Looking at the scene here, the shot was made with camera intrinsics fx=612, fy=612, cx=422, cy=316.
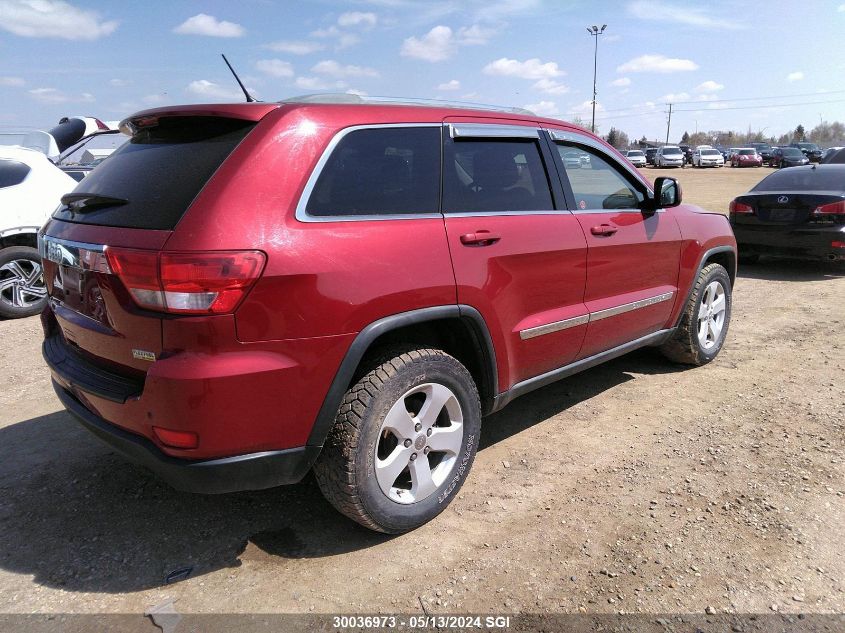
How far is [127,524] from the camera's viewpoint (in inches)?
113

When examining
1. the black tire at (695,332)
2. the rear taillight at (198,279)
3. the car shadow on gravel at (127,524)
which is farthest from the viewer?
the black tire at (695,332)

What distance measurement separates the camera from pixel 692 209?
4.58 m

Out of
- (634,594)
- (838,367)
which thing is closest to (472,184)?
(634,594)

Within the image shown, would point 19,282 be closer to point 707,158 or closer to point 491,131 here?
point 491,131

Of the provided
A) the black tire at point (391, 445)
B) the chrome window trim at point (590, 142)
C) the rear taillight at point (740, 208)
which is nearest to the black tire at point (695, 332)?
the chrome window trim at point (590, 142)

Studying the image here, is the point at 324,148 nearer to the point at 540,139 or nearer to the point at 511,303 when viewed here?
the point at 511,303

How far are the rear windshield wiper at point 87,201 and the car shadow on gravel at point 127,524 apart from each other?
4.74 ft

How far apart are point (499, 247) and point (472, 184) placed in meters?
0.35

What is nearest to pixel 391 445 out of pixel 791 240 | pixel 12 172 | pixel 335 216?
pixel 335 216

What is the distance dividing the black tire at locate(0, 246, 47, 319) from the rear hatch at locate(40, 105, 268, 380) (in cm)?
432

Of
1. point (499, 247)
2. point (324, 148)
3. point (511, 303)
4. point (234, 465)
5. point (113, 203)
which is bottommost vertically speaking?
point (234, 465)

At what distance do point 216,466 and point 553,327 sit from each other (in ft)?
6.22

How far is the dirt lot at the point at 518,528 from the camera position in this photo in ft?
7.88

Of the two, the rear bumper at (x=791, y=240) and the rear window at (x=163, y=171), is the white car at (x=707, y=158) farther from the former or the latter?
the rear window at (x=163, y=171)
